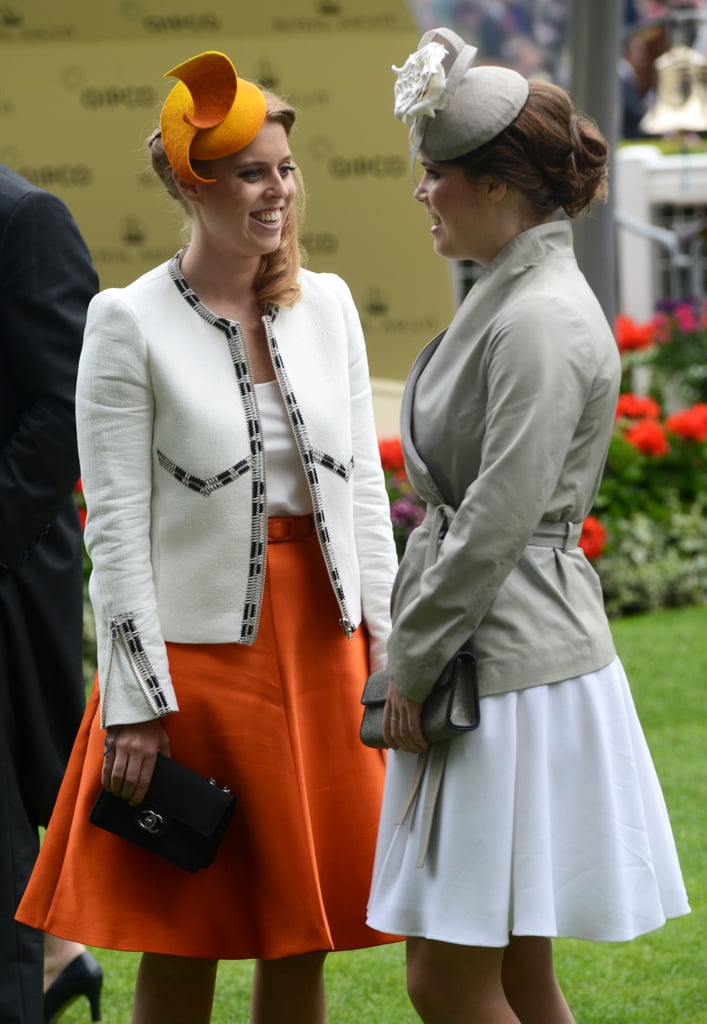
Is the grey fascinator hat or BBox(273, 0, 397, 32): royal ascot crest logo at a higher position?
the grey fascinator hat

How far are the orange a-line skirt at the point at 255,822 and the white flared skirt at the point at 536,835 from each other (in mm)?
318

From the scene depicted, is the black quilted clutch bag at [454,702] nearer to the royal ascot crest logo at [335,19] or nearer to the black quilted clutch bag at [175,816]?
the black quilted clutch bag at [175,816]

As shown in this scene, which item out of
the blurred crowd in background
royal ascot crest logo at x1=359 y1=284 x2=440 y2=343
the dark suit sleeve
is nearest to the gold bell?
royal ascot crest logo at x1=359 y1=284 x2=440 y2=343

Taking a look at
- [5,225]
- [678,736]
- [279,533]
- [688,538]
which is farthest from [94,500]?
[688,538]

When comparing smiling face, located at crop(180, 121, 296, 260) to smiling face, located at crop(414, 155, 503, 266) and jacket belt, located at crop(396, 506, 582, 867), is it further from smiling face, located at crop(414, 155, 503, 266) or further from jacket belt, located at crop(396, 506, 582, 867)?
jacket belt, located at crop(396, 506, 582, 867)

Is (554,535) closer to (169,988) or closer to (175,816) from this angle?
(175,816)

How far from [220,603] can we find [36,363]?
2.10 ft

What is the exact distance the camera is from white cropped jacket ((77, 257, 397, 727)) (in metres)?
2.51

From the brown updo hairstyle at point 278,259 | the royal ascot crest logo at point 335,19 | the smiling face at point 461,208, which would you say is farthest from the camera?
the royal ascot crest logo at point 335,19

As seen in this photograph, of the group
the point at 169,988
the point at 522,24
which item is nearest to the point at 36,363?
the point at 169,988

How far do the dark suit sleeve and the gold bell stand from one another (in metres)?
9.36

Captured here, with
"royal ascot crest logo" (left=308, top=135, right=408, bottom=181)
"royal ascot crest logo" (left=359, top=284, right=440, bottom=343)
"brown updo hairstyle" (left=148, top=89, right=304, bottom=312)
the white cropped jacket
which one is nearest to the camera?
the white cropped jacket

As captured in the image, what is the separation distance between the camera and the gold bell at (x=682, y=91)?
1138 cm

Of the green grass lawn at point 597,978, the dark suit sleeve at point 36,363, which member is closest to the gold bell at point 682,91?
the green grass lawn at point 597,978
